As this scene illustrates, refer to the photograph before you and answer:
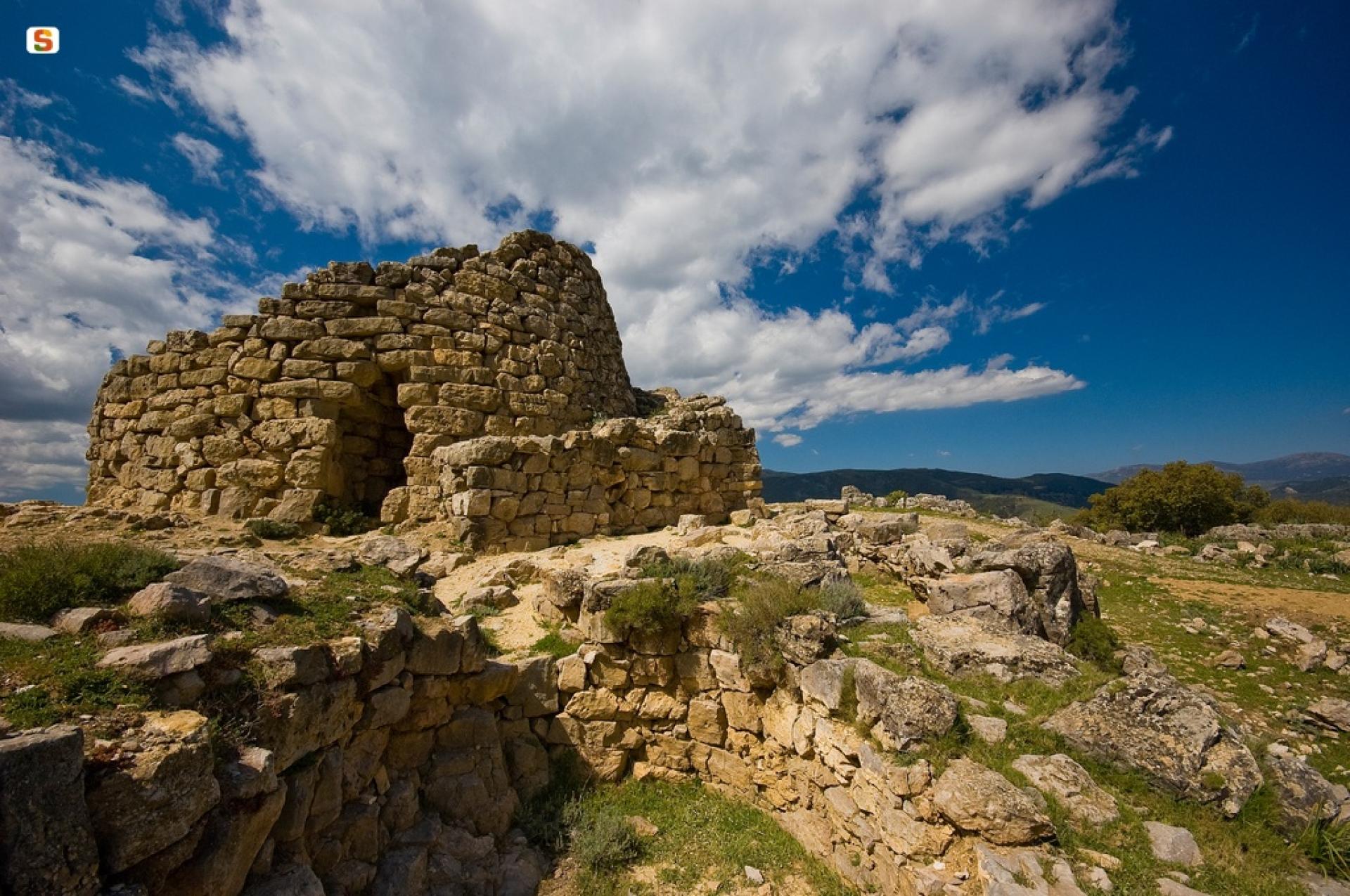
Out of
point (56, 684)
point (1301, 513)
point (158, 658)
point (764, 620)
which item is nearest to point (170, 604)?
point (158, 658)

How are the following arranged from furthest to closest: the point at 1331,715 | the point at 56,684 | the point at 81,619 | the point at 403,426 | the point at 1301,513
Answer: the point at 1301,513 → the point at 403,426 → the point at 1331,715 → the point at 81,619 → the point at 56,684

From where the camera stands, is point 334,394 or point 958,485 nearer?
point 334,394

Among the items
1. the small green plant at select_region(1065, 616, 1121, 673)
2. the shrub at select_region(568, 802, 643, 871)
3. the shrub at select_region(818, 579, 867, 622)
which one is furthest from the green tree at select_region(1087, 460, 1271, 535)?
the shrub at select_region(568, 802, 643, 871)

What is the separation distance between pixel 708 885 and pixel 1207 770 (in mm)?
4200

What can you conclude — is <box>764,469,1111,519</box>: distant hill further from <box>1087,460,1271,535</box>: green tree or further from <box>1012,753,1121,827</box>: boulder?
<box>1012,753,1121,827</box>: boulder

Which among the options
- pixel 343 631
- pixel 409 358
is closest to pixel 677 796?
pixel 343 631

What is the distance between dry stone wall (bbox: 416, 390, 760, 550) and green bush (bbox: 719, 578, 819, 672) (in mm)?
4419

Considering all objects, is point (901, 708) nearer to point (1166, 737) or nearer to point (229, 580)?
point (1166, 737)

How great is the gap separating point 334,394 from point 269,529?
266 cm

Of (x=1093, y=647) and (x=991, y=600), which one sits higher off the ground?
(x=991, y=600)

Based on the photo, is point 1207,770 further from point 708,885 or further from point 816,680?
point 708,885

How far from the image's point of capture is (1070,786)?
13.9 feet

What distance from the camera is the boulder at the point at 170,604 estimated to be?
3.84 meters

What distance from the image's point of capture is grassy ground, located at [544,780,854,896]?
16.9 feet
